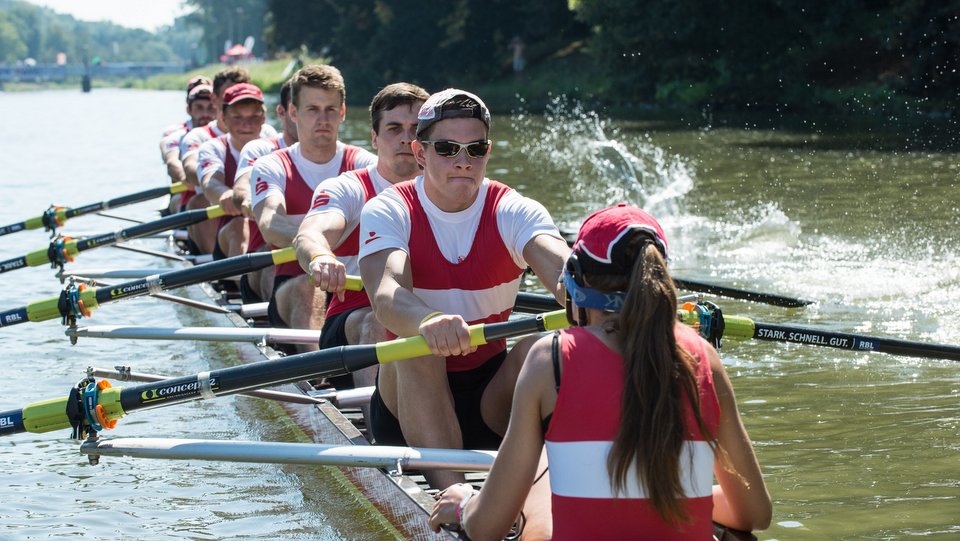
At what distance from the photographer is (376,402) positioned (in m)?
4.84

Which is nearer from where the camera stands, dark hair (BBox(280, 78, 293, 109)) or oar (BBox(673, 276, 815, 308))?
oar (BBox(673, 276, 815, 308))

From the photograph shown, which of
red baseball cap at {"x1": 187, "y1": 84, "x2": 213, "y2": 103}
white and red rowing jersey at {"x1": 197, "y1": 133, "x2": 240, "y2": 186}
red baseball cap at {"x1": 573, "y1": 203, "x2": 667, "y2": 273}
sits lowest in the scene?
white and red rowing jersey at {"x1": 197, "y1": 133, "x2": 240, "y2": 186}

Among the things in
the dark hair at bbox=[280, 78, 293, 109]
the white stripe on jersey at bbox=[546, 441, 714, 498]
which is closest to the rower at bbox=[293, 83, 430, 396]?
the dark hair at bbox=[280, 78, 293, 109]

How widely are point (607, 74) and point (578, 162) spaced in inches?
564

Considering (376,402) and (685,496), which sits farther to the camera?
(376,402)

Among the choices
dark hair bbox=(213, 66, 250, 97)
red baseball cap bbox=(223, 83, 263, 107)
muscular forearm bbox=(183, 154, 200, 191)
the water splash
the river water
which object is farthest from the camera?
the water splash

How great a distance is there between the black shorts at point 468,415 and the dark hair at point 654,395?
1772 mm

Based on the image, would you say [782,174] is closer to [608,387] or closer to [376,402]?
[376,402]

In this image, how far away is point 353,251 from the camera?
641 centimetres

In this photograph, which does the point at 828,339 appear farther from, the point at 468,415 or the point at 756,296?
the point at 756,296

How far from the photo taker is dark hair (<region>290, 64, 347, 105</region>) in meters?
7.25

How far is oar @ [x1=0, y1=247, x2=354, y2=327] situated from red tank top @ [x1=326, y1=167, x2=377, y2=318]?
1.03 feet

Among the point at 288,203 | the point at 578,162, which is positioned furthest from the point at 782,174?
the point at 288,203

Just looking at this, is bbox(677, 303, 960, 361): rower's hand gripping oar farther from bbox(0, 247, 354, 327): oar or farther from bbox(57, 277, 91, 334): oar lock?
bbox(57, 277, 91, 334): oar lock
